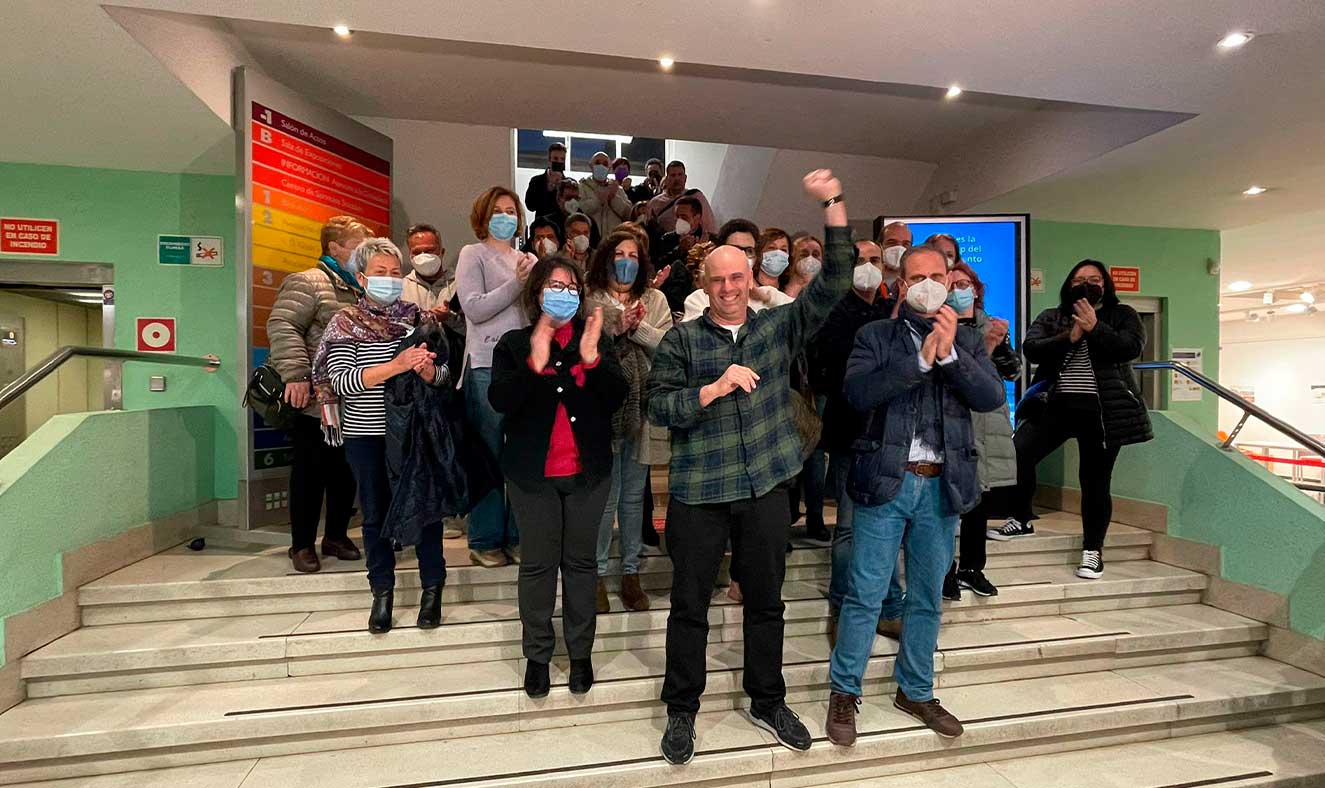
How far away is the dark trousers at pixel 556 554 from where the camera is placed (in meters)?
2.38

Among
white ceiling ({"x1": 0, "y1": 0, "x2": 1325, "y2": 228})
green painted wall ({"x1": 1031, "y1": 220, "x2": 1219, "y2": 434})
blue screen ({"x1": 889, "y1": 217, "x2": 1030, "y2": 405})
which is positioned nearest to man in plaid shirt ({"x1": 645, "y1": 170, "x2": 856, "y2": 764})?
white ceiling ({"x1": 0, "y1": 0, "x2": 1325, "y2": 228})

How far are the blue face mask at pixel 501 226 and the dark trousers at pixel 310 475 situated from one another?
1.37 metres

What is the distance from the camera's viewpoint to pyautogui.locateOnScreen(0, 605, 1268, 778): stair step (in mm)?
2320

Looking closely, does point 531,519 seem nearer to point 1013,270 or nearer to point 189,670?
point 189,670

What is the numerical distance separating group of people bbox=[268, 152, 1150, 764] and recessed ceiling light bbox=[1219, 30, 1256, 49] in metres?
1.50

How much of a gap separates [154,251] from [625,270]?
4045 millimetres

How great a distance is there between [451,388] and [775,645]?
5.56 ft

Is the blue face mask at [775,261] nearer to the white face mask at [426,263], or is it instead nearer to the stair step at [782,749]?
the white face mask at [426,263]

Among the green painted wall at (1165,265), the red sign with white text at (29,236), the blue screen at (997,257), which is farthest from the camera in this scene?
the green painted wall at (1165,265)

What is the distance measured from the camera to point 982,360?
239cm

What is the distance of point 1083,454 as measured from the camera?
355 centimetres

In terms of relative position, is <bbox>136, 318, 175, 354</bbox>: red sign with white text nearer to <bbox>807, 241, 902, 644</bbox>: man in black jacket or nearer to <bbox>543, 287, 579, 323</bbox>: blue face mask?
<bbox>543, 287, 579, 323</bbox>: blue face mask

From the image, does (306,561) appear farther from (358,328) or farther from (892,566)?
(892,566)

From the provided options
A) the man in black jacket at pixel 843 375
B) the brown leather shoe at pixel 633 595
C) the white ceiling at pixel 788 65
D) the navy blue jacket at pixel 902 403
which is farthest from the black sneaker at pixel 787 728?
the white ceiling at pixel 788 65
